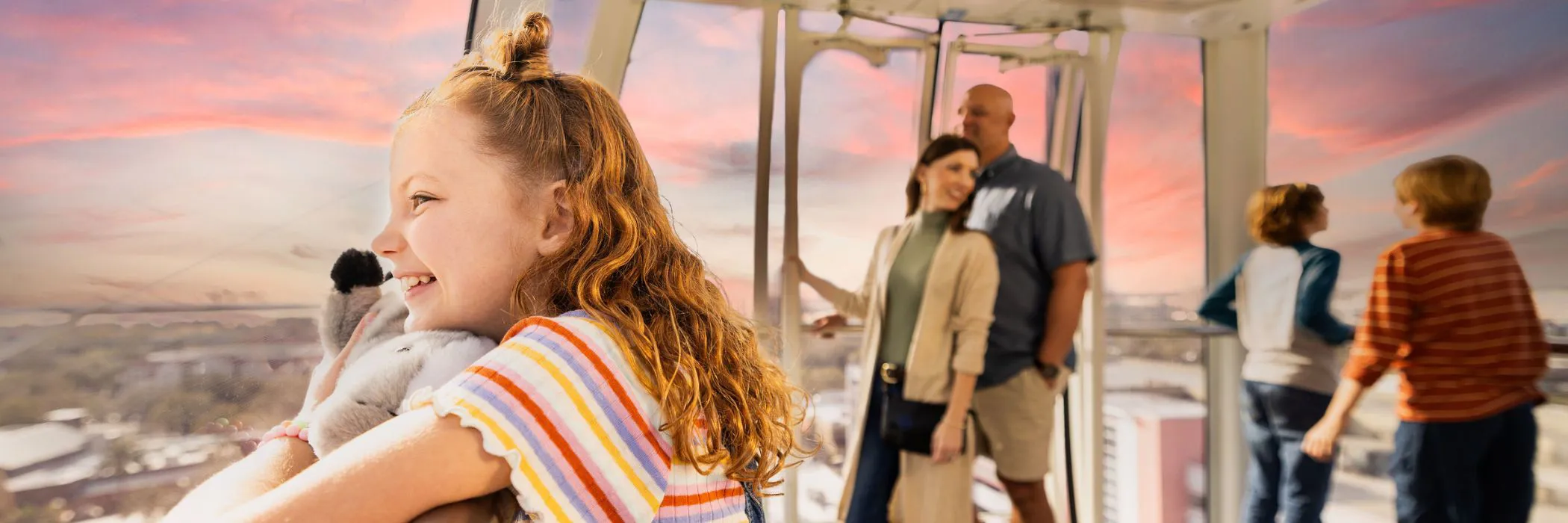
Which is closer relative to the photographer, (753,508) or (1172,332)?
(753,508)

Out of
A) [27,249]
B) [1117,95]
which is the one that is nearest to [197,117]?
[27,249]

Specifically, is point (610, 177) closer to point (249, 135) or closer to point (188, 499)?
point (188, 499)

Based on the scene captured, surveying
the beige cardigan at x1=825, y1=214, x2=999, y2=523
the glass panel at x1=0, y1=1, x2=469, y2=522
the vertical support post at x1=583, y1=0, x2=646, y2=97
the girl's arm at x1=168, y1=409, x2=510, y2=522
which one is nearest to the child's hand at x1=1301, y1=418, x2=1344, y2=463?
the beige cardigan at x1=825, y1=214, x2=999, y2=523

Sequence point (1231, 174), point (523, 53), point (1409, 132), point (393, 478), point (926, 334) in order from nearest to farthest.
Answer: point (393, 478), point (523, 53), point (1409, 132), point (926, 334), point (1231, 174)

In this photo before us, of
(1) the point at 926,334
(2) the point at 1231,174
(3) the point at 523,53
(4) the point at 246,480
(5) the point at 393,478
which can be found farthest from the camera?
(2) the point at 1231,174

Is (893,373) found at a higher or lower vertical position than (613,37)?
lower

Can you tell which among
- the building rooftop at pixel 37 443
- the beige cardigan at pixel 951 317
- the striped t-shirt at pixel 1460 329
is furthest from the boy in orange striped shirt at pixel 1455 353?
the building rooftop at pixel 37 443

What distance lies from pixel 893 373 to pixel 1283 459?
0.81m

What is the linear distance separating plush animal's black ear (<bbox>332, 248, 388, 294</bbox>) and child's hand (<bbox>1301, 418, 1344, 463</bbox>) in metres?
1.65

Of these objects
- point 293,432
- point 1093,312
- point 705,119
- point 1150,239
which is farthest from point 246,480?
point 1150,239

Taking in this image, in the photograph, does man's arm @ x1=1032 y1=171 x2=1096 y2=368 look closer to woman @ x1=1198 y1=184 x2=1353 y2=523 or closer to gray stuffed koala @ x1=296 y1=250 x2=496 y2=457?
woman @ x1=1198 y1=184 x2=1353 y2=523

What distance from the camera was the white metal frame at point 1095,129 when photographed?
1.67 meters

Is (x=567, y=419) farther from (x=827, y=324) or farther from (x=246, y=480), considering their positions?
(x=827, y=324)

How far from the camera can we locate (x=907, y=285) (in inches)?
65.1
